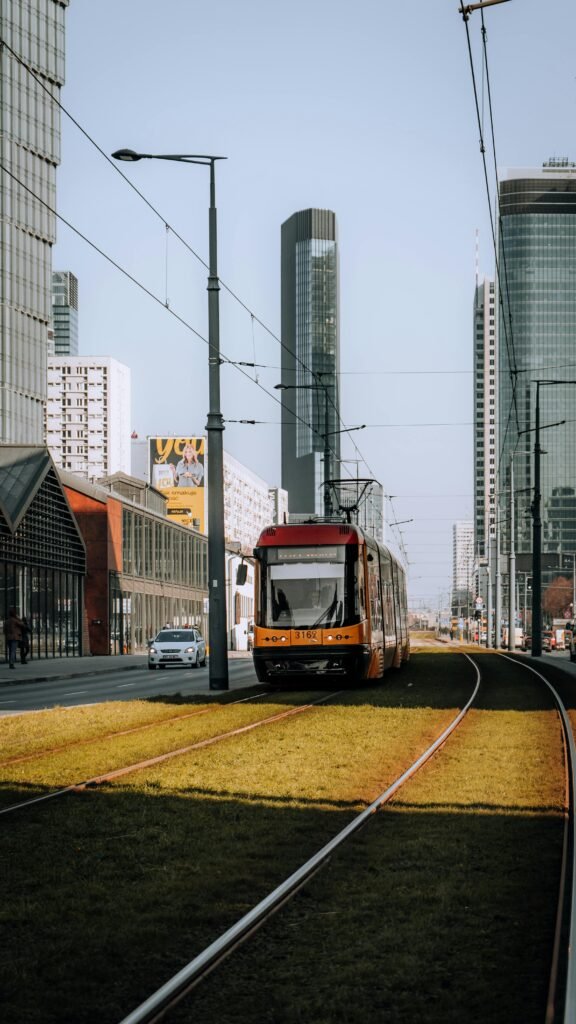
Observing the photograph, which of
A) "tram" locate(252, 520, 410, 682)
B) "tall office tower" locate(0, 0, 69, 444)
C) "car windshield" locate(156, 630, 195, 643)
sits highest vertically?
"tall office tower" locate(0, 0, 69, 444)

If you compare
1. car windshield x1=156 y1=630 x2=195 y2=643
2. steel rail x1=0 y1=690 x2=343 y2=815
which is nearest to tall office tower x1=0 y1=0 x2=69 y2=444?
car windshield x1=156 y1=630 x2=195 y2=643

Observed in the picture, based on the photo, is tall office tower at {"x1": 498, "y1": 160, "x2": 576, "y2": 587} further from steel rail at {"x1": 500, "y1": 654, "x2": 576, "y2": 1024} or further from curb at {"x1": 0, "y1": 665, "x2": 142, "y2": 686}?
steel rail at {"x1": 500, "y1": 654, "x2": 576, "y2": 1024}

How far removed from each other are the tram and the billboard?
130504mm

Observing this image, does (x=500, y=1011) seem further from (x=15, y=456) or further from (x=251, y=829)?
(x=15, y=456)

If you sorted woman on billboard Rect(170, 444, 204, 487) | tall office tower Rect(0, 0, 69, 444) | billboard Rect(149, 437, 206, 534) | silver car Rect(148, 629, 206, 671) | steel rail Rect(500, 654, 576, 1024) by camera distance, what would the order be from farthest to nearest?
woman on billboard Rect(170, 444, 204, 487) < billboard Rect(149, 437, 206, 534) < tall office tower Rect(0, 0, 69, 444) < silver car Rect(148, 629, 206, 671) < steel rail Rect(500, 654, 576, 1024)

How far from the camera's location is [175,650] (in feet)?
153

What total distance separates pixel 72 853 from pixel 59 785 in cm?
329

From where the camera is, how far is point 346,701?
21.4 meters

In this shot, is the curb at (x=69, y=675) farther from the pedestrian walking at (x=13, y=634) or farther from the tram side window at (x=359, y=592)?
the tram side window at (x=359, y=592)

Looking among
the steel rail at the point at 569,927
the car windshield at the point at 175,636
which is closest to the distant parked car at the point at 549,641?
the car windshield at the point at 175,636

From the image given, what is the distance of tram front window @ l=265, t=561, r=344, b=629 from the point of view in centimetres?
2384

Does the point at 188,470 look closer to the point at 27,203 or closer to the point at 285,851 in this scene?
the point at 27,203

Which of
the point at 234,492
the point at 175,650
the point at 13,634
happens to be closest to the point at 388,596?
the point at 175,650

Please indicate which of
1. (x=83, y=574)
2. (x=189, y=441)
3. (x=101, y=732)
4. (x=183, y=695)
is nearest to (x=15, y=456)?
(x=83, y=574)
